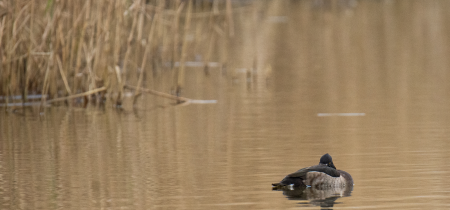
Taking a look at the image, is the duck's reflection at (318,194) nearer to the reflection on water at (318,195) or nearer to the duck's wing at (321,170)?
the reflection on water at (318,195)

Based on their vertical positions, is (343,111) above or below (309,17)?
below

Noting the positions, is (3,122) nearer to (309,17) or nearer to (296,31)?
(296,31)

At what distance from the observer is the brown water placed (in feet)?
23.0

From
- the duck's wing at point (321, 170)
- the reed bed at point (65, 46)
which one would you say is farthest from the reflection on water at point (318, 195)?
the reed bed at point (65, 46)

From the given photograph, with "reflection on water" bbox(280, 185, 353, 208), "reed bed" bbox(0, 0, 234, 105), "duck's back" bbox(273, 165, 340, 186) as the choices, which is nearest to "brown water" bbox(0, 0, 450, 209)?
"reflection on water" bbox(280, 185, 353, 208)

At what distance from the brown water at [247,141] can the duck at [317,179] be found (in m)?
0.12

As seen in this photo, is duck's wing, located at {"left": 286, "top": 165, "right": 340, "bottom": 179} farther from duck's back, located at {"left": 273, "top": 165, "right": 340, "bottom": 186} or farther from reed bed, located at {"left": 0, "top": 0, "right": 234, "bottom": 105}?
reed bed, located at {"left": 0, "top": 0, "right": 234, "bottom": 105}

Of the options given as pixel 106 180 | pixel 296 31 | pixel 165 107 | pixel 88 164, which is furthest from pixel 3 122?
pixel 296 31

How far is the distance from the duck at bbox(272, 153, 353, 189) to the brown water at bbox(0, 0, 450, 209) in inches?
4.8

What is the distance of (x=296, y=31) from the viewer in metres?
28.7

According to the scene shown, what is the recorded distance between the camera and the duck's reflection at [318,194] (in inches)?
265

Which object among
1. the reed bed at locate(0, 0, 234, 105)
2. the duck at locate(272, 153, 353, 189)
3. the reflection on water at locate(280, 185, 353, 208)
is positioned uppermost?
the reed bed at locate(0, 0, 234, 105)

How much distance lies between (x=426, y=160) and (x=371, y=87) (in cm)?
665

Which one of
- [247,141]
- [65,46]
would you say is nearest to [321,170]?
[247,141]
